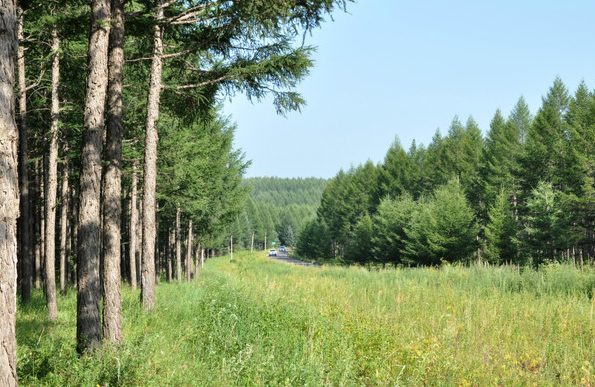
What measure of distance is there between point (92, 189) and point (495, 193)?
1523 inches

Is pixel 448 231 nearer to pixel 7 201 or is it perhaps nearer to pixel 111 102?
pixel 111 102

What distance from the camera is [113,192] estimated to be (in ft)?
20.7

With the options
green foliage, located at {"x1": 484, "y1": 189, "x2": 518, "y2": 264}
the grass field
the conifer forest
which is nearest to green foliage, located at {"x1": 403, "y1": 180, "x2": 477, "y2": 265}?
green foliage, located at {"x1": 484, "y1": 189, "x2": 518, "y2": 264}

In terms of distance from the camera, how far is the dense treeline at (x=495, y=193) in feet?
91.2

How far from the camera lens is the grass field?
15.5ft

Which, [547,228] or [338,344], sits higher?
[547,228]

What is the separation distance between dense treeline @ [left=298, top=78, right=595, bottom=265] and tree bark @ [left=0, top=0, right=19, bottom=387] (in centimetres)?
1673

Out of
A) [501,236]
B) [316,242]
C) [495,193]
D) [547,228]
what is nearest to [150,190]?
[547,228]

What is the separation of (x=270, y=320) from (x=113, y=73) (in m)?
5.63

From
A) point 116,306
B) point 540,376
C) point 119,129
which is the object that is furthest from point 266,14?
point 540,376

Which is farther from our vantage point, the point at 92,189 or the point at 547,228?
the point at 547,228

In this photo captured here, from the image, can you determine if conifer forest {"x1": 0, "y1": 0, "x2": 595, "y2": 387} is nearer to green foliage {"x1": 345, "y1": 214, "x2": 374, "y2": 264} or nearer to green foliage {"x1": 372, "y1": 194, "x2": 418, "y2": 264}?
green foliage {"x1": 372, "y1": 194, "x2": 418, "y2": 264}

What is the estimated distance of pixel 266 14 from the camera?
6.99 metres

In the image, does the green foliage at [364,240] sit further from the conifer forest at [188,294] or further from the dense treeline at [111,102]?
the dense treeline at [111,102]
